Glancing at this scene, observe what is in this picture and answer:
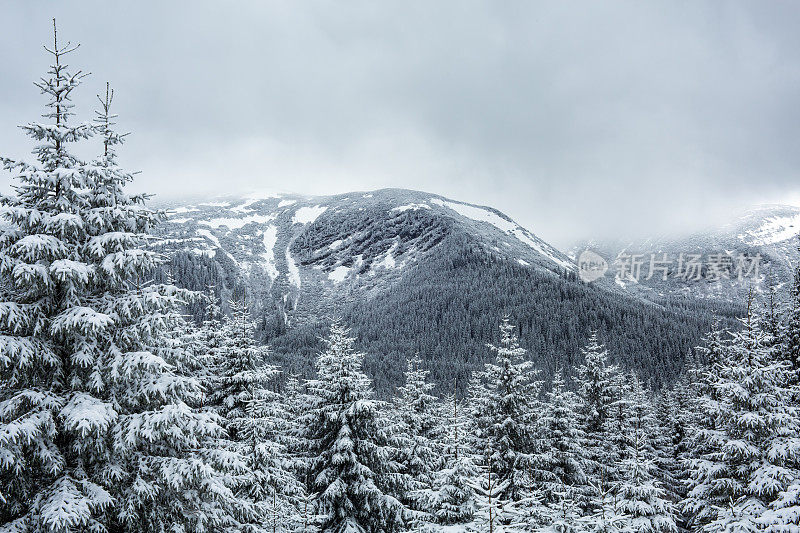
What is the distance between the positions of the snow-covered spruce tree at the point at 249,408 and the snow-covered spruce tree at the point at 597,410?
670 inches

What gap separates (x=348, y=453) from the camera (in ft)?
62.0

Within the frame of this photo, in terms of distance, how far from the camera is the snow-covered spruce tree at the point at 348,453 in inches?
729

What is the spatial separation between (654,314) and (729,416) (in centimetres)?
20226

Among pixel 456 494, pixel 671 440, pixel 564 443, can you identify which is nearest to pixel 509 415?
pixel 564 443

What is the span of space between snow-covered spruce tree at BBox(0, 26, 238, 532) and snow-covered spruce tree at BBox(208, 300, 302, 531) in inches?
260

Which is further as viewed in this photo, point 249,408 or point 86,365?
point 249,408

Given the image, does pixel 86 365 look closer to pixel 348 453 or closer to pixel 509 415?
pixel 348 453

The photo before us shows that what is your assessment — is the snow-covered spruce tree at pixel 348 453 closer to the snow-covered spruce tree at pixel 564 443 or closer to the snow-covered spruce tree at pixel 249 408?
the snow-covered spruce tree at pixel 249 408

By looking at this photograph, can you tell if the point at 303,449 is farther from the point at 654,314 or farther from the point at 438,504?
the point at 654,314

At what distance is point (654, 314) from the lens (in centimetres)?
19062

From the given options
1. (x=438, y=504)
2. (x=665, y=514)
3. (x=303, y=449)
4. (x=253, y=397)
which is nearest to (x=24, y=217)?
(x=253, y=397)

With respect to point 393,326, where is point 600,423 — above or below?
above

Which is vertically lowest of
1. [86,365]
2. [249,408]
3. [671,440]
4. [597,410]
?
[671,440]

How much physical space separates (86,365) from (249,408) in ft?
30.9
